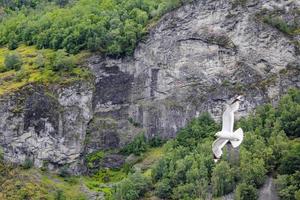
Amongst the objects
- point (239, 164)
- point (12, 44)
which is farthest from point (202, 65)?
point (12, 44)

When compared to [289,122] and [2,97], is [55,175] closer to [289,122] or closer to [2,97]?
[2,97]

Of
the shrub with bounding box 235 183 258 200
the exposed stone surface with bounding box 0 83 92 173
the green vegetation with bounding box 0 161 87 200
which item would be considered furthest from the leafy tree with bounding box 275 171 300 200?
the exposed stone surface with bounding box 0 83 92 173

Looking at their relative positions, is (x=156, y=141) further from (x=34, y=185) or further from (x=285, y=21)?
(x=285, y=21)

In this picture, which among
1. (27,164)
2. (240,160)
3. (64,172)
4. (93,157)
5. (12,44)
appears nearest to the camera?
(240,160)

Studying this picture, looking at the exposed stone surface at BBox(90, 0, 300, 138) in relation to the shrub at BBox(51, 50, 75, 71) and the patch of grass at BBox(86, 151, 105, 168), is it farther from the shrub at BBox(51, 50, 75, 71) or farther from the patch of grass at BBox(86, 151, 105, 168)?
the patch of grass at BBox(86, 151, 105, 168)

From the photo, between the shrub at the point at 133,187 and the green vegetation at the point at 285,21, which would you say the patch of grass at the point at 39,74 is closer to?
the shrub at the point at 133,187

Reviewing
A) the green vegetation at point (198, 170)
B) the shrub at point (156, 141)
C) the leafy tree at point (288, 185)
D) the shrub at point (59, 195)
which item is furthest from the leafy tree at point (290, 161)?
the shrub at point (59, 195)
